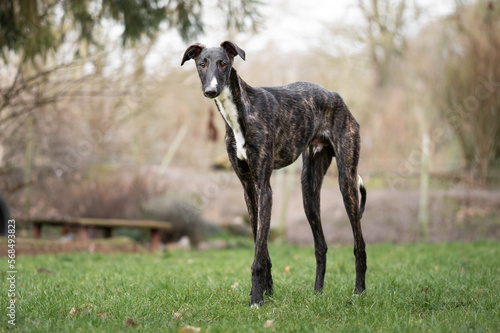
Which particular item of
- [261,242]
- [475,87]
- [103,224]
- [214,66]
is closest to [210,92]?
[214,66]

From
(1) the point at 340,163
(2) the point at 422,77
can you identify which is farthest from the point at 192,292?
(2) the point at 422,77

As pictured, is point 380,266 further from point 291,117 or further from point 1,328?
point 1,328

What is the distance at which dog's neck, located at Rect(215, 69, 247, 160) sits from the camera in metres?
3.77

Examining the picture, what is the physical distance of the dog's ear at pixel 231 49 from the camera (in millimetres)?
3660

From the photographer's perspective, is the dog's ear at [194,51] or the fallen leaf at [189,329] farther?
the dog's ear at [194,51]

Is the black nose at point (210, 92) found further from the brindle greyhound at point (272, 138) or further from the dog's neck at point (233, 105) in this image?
the dog's neck at point (233, 105)

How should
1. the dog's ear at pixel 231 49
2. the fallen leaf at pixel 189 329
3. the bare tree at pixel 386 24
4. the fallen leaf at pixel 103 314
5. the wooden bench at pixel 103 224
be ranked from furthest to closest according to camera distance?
the bare tree at pixel 386 24, the wooden bench at pixel 103 224, the dog's ear at pixel 231 49, the fallen leaf at pixel 103 314, the fallen leaf at pixel 189 329

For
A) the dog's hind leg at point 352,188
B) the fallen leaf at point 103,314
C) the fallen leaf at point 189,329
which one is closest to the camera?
the fallen leaf at point 189,329

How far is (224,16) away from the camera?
28.3ft

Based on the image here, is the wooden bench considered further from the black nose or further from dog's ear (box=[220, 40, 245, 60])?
the black nose

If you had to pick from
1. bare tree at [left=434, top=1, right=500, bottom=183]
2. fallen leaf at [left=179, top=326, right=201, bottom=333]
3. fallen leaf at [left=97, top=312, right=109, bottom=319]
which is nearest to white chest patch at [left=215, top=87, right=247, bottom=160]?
fallen leaf at [left=179, top=326, right=201, bottom=333]

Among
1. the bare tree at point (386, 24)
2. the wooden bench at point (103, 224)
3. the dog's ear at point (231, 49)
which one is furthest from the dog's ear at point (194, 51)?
the bare tree at point (386, 24)

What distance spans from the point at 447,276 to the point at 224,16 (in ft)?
18.9

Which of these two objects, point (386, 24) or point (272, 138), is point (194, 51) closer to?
point (272, 138)
